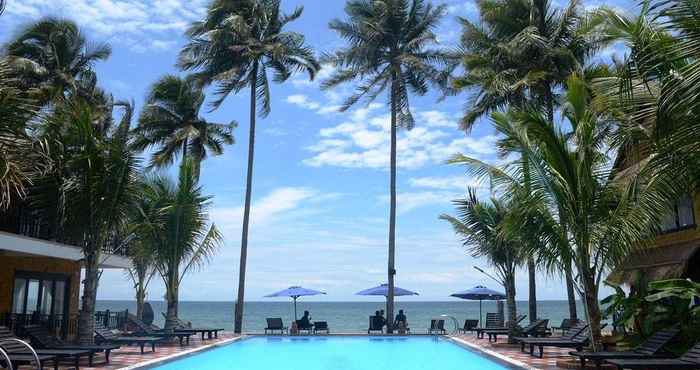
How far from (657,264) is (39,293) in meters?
17.5

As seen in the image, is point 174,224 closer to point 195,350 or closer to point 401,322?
point 195,350

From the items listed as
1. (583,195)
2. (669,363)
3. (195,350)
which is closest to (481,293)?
(195,350)

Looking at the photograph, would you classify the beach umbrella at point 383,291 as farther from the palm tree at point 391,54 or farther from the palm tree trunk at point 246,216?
the palm tree trunk at point 246,216

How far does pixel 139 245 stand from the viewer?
23.0 meters

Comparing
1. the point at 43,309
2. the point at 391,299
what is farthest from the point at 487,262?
the point at 43,309

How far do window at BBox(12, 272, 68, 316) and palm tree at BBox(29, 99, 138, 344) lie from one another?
13.4 ft

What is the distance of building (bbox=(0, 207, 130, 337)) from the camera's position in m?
16.7

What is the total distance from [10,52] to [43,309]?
1590cm

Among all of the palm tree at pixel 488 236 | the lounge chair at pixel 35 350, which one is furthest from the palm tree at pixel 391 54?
the lounge chair at pixel 35 350

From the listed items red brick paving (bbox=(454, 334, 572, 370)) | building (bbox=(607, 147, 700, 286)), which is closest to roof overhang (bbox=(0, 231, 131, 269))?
red brick paving (bbox=(454, 334, 572, 370))

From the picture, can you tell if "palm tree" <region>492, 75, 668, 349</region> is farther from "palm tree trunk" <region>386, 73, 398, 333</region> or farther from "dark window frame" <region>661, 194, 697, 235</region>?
"palm tree trunk" <region>386, 73, 398, 333</region>

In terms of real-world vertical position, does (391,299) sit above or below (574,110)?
below

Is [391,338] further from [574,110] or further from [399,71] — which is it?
[574,110]

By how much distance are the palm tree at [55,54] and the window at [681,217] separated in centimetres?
2438
